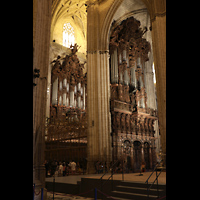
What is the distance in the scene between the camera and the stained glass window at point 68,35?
20828 mm

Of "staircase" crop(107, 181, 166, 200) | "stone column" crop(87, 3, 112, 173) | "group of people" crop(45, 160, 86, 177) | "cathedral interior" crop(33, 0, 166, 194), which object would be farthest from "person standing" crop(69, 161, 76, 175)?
"staircase" crop(107, 181, 166, 200)

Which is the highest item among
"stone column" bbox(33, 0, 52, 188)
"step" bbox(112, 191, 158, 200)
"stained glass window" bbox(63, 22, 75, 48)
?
"stained glass window" bbox(63, 22, 75, 48)

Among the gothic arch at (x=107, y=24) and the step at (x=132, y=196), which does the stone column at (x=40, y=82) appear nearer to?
the step at (x=132, y=196)

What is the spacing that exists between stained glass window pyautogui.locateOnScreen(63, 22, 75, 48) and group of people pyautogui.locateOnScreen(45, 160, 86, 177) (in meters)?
12.7

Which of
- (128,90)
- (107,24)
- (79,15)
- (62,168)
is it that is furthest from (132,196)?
(79,15)

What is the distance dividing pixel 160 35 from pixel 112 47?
6.18 meters

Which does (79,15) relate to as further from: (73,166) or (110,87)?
(73,166)

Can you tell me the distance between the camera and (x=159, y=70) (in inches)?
390

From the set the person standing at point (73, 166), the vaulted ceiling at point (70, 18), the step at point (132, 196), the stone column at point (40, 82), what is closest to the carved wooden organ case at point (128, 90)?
the person standing at point (73, 166)

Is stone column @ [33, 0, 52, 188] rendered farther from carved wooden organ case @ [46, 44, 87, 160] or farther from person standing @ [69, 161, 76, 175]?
carved wooden organ case @ [46, 44, 87, 160]

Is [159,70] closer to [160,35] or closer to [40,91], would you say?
[160,35]

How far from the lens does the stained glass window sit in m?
20.8
